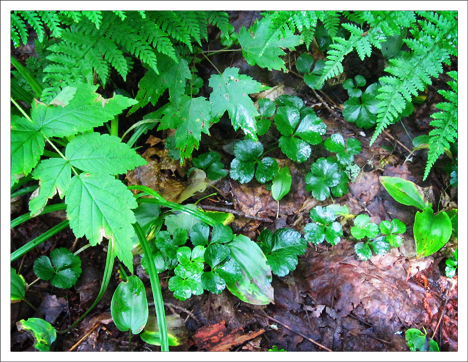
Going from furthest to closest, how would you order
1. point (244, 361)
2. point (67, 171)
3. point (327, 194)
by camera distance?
point (327, 194)
point (244, 361)
point (67, 171)

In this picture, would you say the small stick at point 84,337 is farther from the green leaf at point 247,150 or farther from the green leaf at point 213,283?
the green leaf at point 247,150

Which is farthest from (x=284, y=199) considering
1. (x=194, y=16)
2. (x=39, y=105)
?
(x=39, y=105)

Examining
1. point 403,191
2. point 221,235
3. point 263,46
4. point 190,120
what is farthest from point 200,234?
point 403,191

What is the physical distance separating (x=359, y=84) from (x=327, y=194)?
0.88 meters

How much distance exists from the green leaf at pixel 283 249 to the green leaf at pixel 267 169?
38cm

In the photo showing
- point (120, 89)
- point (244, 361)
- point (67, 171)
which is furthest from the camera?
point (120, 89)

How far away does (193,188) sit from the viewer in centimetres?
221

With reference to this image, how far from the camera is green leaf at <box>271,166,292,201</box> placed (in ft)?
7.16

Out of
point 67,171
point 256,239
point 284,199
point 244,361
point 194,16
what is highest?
point 194,16

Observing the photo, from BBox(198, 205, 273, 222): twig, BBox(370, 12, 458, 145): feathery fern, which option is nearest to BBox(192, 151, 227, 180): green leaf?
BBox(198, 205, 273, 222): twig

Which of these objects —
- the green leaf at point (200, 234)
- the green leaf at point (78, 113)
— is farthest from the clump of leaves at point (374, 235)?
the green leaf at point (78, 113)

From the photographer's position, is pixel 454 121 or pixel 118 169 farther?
pixel 454 121

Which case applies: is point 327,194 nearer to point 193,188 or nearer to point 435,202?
point 435,202

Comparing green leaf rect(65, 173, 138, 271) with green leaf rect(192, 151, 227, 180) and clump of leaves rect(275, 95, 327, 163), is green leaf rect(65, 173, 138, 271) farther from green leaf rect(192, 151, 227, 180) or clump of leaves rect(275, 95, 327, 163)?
clump of leaves rect(275, 95, 327, 163)
